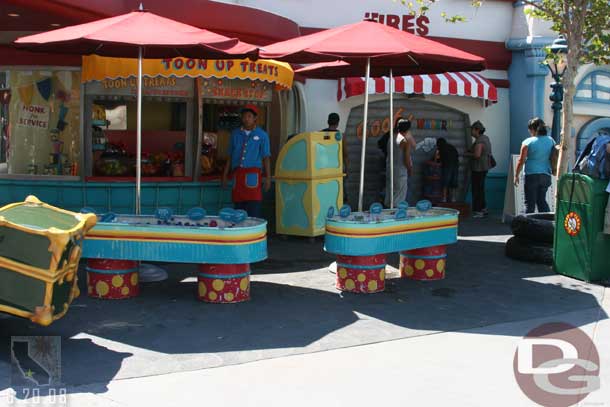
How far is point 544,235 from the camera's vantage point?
356 inches

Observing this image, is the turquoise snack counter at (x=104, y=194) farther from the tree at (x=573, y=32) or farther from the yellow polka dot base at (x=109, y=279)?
the tree at (x=573, y=32)

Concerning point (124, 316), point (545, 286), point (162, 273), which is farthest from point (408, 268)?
point (124, 316)

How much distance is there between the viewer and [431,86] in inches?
511

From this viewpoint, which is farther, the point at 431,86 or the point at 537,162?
the point at 431,86

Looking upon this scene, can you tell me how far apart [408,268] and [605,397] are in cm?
353

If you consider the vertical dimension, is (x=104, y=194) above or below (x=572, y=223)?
above

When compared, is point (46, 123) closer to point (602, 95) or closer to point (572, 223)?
point (572, 223)

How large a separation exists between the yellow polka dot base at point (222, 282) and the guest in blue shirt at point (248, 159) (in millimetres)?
2254

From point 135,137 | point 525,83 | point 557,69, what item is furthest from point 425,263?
point 525,83

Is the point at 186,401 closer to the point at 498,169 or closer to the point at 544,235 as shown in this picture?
the point at 544,235

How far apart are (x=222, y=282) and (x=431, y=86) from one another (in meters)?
7.45

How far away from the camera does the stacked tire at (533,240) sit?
29.5ft

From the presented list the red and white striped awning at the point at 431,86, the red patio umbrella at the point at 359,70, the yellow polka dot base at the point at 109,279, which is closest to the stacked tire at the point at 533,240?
the red patio umbrella at the point at 359,70

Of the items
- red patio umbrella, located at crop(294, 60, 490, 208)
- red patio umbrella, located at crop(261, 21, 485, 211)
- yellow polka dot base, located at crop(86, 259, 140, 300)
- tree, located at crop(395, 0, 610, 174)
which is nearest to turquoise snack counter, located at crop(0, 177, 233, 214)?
red patio umbrella, located at crop(294, 60, 490, 208)
